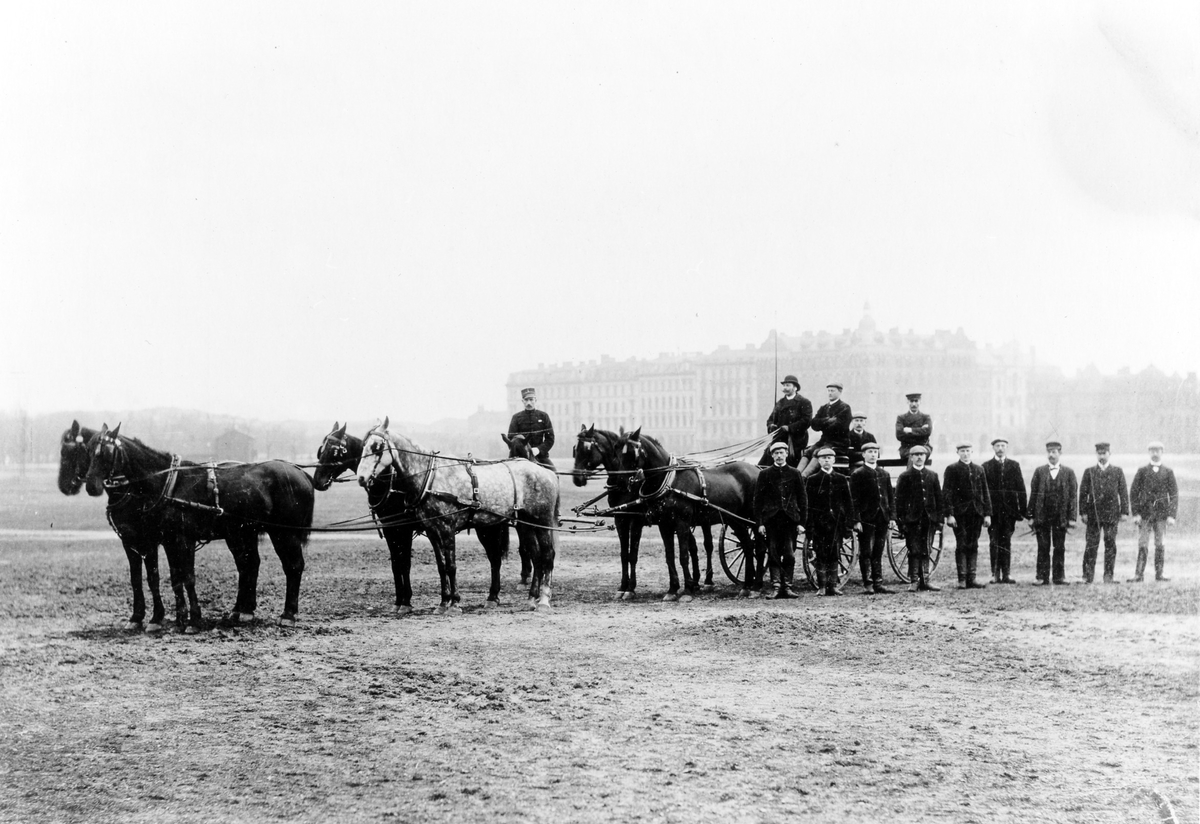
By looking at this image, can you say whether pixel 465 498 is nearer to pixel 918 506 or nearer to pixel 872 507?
pixel 872 507

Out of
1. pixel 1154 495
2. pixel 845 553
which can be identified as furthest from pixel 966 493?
pixel 1154 495

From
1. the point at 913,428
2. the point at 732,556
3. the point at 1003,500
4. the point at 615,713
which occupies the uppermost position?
the point at 913,428

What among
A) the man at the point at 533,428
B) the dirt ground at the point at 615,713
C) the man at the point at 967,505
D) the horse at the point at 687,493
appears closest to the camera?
the dirt ground at the point at 615,713

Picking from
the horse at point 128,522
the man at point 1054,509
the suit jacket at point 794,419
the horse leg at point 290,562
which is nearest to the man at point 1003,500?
the man at point 1054,509

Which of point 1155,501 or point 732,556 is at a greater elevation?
point 1155,501

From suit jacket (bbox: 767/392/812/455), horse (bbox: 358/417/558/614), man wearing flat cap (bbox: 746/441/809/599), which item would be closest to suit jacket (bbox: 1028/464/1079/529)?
suit jacket (bbox: 767/392/812/455)

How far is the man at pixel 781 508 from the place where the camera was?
12.8 meters

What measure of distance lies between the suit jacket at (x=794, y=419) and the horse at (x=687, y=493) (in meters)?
0.75

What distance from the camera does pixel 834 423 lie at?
541 inches

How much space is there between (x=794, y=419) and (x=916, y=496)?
1885 mm

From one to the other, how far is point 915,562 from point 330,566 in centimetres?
919

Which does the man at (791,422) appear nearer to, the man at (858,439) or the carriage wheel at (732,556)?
the man at (858,439)

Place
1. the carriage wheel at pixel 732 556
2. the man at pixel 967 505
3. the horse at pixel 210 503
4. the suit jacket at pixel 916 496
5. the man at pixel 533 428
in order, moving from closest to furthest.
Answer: the horse at pixel 210 503 → the suit jacket at pixel 916 496 → the man at pixel 967 505 → the man at pixel 533 428 → the carriage wheel at pixel 732 556

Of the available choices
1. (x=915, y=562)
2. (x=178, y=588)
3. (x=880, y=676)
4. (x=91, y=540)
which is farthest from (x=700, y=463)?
(x=91, y=540)
